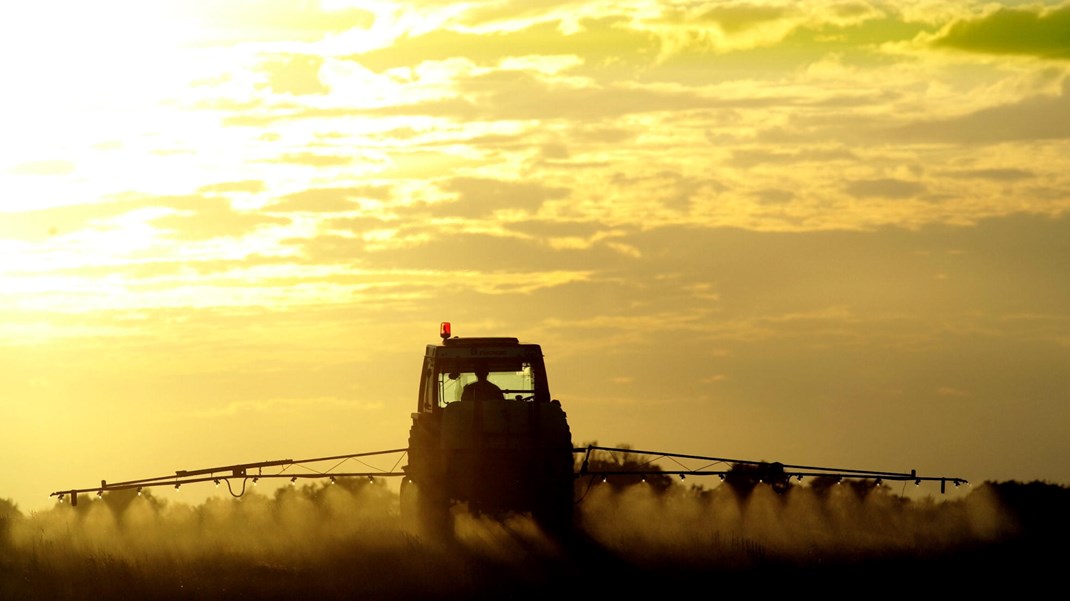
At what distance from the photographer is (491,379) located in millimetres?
33812

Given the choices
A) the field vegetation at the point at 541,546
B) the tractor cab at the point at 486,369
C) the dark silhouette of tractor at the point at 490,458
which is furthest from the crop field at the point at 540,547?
the tractor cab at the point at 486,369

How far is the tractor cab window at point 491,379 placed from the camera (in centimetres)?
3366

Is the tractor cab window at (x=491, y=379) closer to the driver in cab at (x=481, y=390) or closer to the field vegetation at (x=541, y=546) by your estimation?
the driver in cab at (x=481, y=390)

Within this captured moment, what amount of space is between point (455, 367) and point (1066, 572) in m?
11.6

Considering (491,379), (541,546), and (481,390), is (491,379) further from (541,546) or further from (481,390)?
(541,546)

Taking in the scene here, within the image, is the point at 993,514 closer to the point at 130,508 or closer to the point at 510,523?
the point at 510,523

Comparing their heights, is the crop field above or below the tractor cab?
below

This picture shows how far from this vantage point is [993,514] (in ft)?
133

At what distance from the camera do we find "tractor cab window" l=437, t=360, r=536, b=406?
3366 cm

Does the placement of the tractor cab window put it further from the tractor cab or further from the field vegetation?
the field vegetation

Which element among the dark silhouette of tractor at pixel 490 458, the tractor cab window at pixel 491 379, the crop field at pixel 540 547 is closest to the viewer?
the crop field at pixel 540 547

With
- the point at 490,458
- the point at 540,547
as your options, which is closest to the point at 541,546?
the point at 540,547

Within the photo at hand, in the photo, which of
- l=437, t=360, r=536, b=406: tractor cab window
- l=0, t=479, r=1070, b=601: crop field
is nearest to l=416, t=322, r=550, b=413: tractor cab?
l=437, t=360, r=536, b=406: tractor cab window

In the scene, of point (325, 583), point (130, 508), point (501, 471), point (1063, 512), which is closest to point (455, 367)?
→ point (501, 471)
